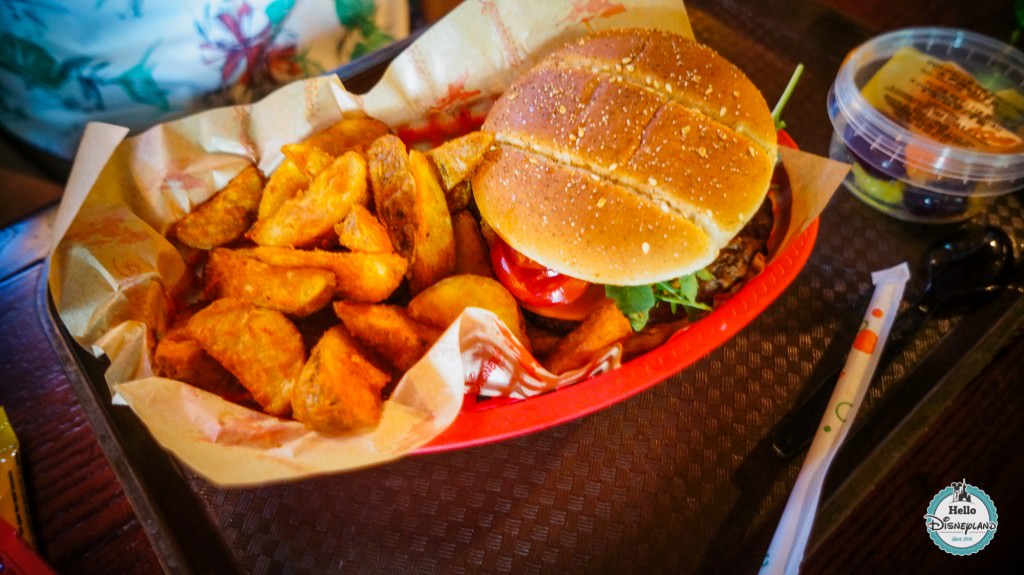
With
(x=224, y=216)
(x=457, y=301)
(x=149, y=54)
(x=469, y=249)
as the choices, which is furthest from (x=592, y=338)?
(x=149, y=54)

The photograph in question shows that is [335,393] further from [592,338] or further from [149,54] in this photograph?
[149,54]

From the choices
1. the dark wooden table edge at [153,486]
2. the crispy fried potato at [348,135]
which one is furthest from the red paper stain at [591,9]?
the dark wooden table edge at [153,486]

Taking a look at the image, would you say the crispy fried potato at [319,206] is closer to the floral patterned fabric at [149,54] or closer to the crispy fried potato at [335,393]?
the crispy fried potato at [335,393]

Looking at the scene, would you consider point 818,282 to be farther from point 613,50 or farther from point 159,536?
point 159,536

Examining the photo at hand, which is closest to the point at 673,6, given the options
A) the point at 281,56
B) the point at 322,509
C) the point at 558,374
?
the point at 558,374

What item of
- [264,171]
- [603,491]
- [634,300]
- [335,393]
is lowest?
[603,491]

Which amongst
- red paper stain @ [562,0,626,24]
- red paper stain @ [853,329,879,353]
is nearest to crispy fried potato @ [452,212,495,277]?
red paper stain @ [562,0,626,24]
